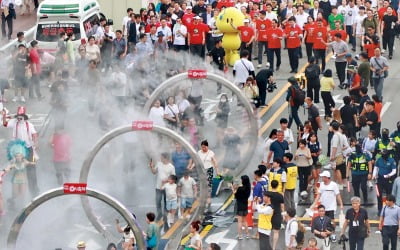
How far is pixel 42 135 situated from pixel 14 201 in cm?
442

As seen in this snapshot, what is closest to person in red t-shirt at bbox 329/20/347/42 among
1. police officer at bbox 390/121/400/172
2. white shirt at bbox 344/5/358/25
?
white shirt at bbox 344/5/358/25

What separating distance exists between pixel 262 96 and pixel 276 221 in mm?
9743

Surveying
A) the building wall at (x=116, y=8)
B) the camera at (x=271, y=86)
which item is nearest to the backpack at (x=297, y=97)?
the camera at (x=271, y=86)

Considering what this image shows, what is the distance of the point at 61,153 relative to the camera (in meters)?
30.7

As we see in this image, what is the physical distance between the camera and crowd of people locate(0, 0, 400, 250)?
1107 inches

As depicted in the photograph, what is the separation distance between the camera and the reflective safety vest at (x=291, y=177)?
94.5 feet

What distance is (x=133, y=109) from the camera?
34.8 m

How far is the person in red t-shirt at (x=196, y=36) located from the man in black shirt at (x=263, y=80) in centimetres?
438

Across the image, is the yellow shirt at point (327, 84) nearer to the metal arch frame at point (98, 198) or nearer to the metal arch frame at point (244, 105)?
the metal arch frame at point (244, 105)

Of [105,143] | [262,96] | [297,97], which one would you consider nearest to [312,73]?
[262,96]

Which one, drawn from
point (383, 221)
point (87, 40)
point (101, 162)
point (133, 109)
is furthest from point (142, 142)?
point (87, 40)

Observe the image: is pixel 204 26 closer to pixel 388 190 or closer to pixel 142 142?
pixel 142 142

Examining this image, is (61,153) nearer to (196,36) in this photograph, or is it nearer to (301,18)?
→ (196,36)

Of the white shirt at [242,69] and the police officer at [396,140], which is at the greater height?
the white shirt at [242,69]
